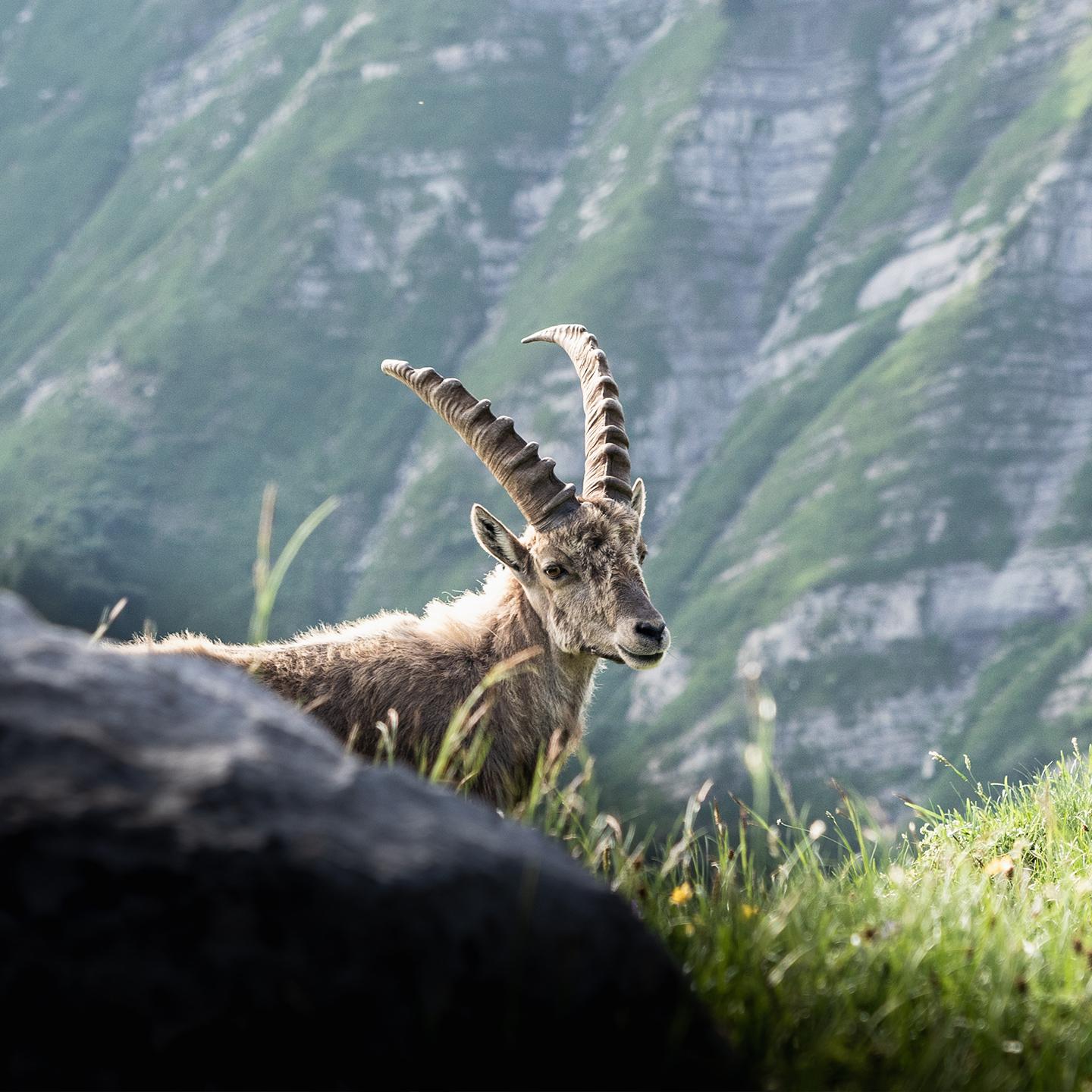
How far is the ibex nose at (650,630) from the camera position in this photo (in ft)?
42.9

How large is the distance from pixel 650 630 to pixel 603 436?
9.04 ft

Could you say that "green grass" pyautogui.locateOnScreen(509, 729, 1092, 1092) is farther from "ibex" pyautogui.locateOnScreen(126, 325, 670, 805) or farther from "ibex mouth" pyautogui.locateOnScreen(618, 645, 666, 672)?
"ibex mouth" pyautogui.locateOnScreen(618, 645, 666, 672)

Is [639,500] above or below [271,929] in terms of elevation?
below

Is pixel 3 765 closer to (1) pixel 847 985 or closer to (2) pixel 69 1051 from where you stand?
(2) pixel 69 1051

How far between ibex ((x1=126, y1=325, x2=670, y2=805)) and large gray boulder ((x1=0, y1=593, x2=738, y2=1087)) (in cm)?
628

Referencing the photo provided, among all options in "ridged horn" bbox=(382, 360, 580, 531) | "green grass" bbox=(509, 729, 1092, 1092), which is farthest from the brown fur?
"green grass" bbox=(509, 729, 1092, 1092)

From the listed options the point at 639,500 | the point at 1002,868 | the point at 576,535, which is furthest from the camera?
the point at 639,500

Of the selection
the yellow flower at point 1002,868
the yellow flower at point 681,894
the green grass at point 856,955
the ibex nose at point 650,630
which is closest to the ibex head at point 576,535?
the ibex nose at point 650,630

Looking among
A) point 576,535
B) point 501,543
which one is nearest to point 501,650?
point 501,543

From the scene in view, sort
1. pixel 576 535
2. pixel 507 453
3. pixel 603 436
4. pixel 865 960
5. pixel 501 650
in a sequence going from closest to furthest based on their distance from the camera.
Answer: pixel 865 960
pixel 501 650
pixel 576 535
pixel 507 453
pixel 603 436

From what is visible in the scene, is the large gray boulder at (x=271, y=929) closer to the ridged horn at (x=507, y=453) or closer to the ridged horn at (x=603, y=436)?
the ridged horn at (x=507, y=453)

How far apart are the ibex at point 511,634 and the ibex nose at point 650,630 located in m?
0.01

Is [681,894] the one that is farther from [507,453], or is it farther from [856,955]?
[507,453]

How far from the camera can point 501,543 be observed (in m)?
13.9
